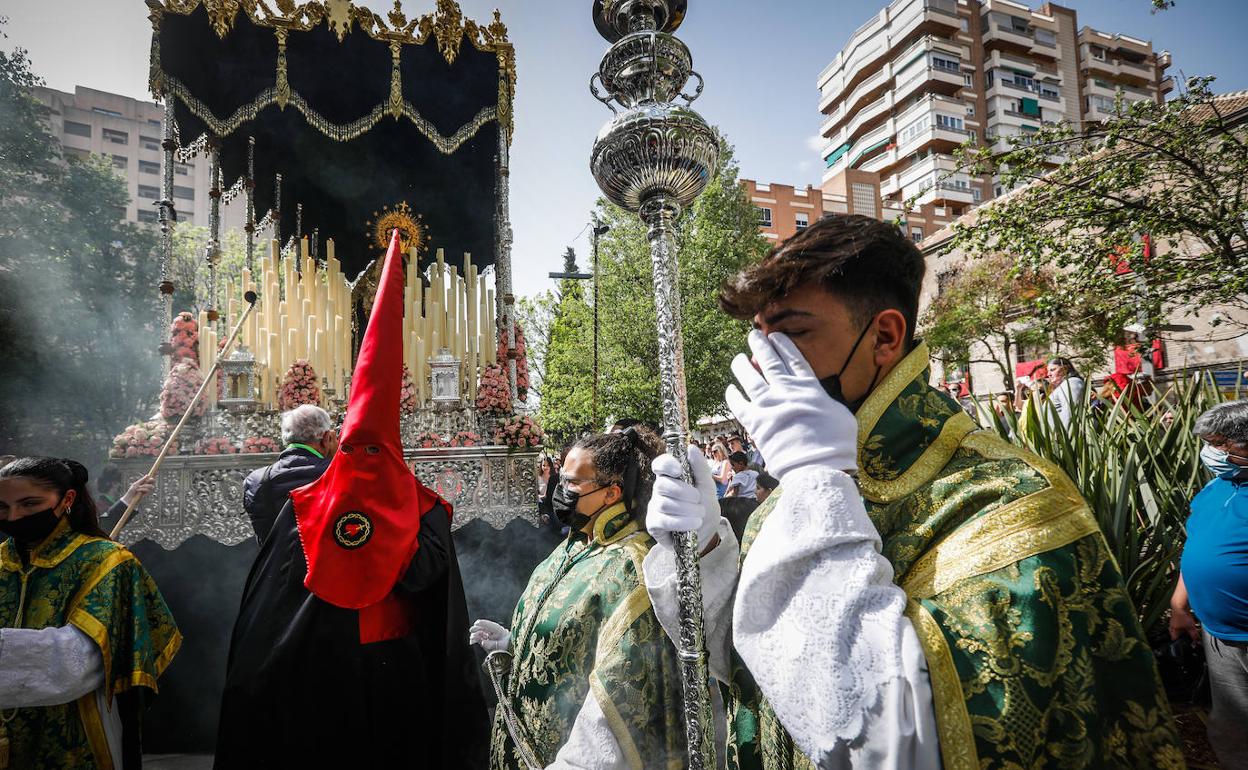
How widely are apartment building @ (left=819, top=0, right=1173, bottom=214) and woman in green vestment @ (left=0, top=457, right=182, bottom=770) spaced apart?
48071mm

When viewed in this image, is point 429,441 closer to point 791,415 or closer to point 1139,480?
point 1139,480

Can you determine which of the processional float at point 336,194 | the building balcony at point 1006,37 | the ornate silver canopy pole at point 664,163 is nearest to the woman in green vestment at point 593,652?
the ornate silver canopy pole at point 664,163

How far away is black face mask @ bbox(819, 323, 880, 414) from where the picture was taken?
4.78 feet

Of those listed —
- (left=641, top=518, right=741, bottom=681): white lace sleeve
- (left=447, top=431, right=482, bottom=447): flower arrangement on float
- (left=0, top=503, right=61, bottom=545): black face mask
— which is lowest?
(left=641, top=518, right=741, bottom=681): white lace sleeve

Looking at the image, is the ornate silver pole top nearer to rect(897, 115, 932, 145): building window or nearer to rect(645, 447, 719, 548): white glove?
rect(645, 447, 719, 548): white glove

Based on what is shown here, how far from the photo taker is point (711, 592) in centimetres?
193

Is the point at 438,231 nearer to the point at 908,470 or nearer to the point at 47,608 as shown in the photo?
the point at 47,608

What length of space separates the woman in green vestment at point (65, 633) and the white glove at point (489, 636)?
1.46m

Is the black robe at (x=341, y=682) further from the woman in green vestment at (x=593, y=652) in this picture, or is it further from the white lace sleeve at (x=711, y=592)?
the white lace sleeve at (x=711, y=592)

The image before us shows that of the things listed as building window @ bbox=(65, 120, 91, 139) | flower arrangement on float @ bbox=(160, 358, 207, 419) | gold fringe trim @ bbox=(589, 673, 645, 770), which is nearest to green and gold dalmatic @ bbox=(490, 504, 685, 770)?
gold fringe trim @ bbox=(589, 673, 645, 770)

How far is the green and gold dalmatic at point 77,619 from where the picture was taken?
2.82 m

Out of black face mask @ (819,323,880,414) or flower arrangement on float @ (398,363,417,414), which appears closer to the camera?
black face mask @ (819,323,880,414)

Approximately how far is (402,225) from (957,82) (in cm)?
5018

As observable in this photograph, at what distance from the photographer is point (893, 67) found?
50.1m
